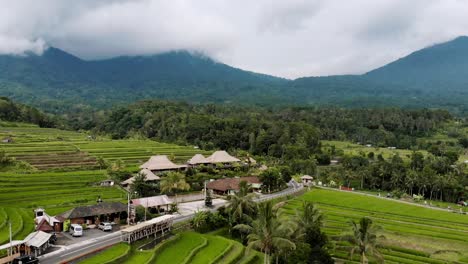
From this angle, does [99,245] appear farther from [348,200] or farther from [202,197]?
[348,200]

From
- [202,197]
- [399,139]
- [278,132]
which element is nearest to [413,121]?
[399,139]

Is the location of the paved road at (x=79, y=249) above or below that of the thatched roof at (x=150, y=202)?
below

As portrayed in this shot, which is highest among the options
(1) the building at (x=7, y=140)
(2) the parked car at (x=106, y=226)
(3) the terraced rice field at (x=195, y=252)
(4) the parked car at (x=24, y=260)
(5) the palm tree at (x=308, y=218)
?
(1) the building at (x=7, y=140)

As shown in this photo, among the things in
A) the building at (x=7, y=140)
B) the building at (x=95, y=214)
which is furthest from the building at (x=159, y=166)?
the building at (x=7, y=140)

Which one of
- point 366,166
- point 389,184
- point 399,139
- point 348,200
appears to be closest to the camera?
point 348,200

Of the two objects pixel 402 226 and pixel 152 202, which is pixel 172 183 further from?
pixel 402 226

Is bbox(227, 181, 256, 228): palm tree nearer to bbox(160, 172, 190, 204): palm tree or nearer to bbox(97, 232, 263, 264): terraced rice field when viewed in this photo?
bbox(97, 232, 263, 264): terraced rice field

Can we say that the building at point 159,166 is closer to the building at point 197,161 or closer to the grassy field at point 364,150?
the building at point 197,161
